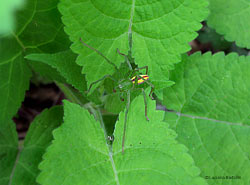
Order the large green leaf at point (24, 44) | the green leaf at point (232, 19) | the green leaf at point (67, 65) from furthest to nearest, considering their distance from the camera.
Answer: the green leaf at point (232, 19) < the large green leaf at point (24, 44) < the green leaf at point (67, 65)

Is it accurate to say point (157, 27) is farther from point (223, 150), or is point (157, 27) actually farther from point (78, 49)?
point (223, 150)

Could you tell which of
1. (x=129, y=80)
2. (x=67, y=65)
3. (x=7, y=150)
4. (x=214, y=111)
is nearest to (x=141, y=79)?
(x=129, y=80)

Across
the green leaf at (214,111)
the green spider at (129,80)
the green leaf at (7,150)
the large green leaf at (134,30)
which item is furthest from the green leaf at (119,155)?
the green leaf at (7,150)

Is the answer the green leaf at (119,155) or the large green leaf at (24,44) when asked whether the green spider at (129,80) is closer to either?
the green leaf at (119,155)

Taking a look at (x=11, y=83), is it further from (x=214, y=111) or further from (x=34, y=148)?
(x=214, y=111)

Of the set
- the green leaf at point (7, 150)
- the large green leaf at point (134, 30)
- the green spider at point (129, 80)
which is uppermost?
the large green leaf at point (134, 30)

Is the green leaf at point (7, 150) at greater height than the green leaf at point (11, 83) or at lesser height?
lesser

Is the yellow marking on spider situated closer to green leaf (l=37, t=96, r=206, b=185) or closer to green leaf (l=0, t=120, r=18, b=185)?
green leaf (l=37, t=96, r=206, b=185)
